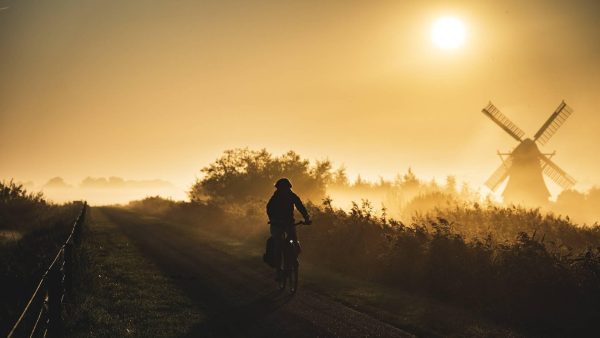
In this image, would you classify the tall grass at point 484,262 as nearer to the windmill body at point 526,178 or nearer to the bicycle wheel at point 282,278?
the bicycle wheel at point 282,278

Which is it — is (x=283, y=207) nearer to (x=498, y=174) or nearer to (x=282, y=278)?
(x=282, y=278)

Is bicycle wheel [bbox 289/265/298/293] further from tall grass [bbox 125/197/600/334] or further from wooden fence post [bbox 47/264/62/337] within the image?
wooden fence post [bbox 47/264/62/337]

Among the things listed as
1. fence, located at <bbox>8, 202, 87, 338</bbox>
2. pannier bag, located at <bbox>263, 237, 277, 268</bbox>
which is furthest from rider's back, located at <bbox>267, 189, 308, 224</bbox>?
fence, located at <bbox>8, 202, 87, 338</bbox>

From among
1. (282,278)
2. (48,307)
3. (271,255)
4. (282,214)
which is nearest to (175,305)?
(271,255)

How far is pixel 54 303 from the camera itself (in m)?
7.87

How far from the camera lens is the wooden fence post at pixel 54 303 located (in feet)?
25.2

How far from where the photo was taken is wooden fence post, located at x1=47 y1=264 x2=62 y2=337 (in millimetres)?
7695

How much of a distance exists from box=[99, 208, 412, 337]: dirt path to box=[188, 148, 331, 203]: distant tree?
4034 cm

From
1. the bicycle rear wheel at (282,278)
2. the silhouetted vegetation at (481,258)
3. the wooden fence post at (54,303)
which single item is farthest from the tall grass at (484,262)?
the wooden fence post at (54,303)

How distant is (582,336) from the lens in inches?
370

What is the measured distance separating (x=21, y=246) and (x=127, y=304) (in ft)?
51.8

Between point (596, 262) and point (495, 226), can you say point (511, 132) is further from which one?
point (596, 262)

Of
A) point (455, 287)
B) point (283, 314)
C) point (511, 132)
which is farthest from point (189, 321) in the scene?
point (511, 132)

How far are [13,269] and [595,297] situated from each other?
18615mm
